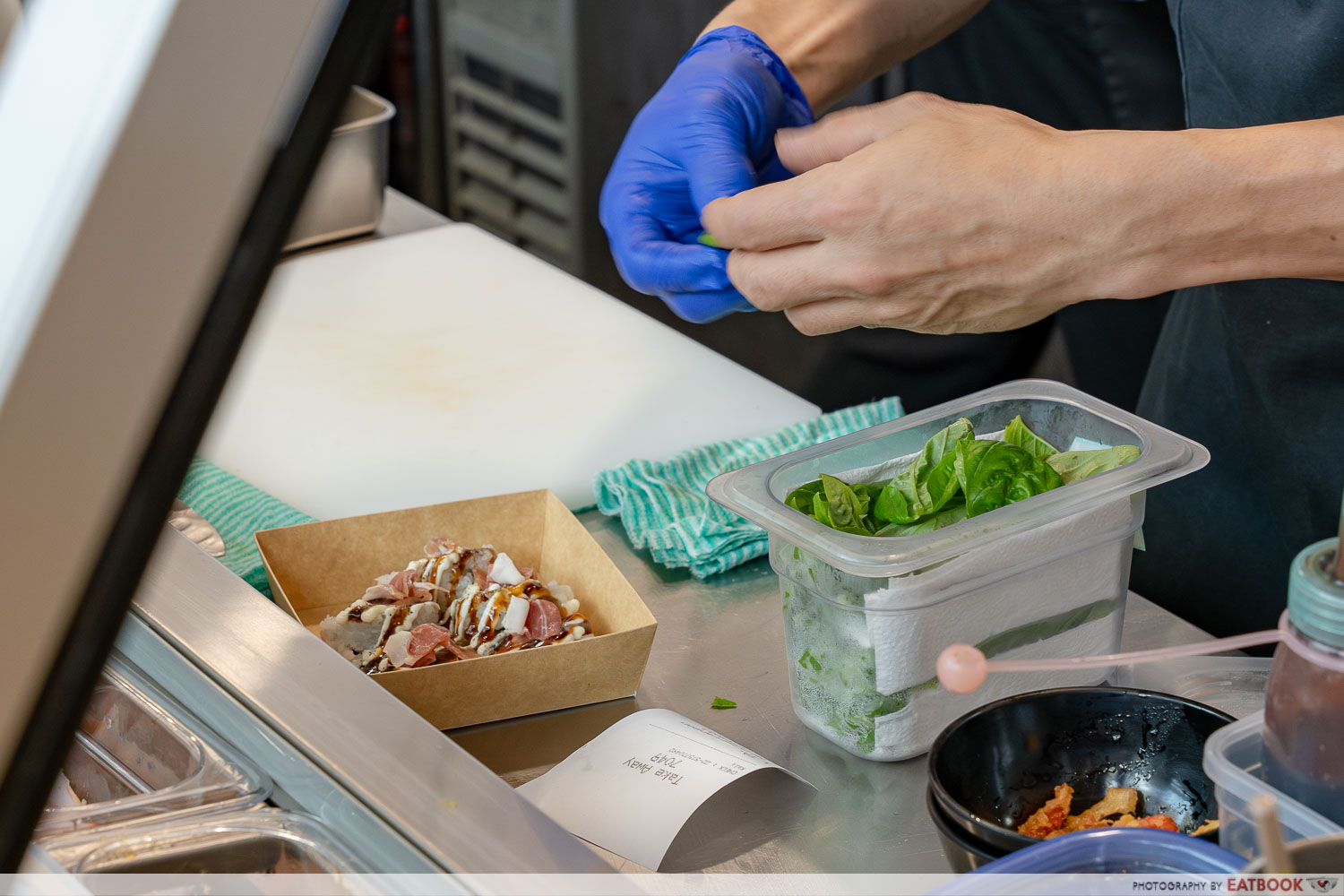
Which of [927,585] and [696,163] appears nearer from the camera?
[927,585]

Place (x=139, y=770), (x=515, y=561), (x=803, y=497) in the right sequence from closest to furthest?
(x=139, y=770) → (x=803, y=497) → (x=515, y=561)

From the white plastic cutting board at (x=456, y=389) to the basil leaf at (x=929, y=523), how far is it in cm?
53

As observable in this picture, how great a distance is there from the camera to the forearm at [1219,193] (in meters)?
0.81

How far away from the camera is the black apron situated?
114 cm

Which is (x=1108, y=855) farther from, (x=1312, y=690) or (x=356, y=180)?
(x=356, y=180)

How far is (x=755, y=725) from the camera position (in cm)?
88

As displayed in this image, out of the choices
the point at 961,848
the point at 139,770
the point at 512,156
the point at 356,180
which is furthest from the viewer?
the point at 512,156

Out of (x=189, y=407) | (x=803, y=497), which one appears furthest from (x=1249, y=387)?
(x=189, y=407)

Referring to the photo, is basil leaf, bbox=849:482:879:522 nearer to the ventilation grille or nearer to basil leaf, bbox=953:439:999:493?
basil leaf, bbox=953:439:999:493

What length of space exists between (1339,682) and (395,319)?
1383 millimetres

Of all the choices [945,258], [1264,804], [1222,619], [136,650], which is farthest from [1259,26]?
[136,650]

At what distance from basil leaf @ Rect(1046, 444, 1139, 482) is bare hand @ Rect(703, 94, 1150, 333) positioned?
0.12 m

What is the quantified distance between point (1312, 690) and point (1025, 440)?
0.41m

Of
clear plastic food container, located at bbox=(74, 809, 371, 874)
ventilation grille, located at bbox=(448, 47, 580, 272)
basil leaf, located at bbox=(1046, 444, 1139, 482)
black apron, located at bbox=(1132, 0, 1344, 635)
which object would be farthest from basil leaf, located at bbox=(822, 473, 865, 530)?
ventilation grille, located at bbox=(448, 47, 580, 272)
